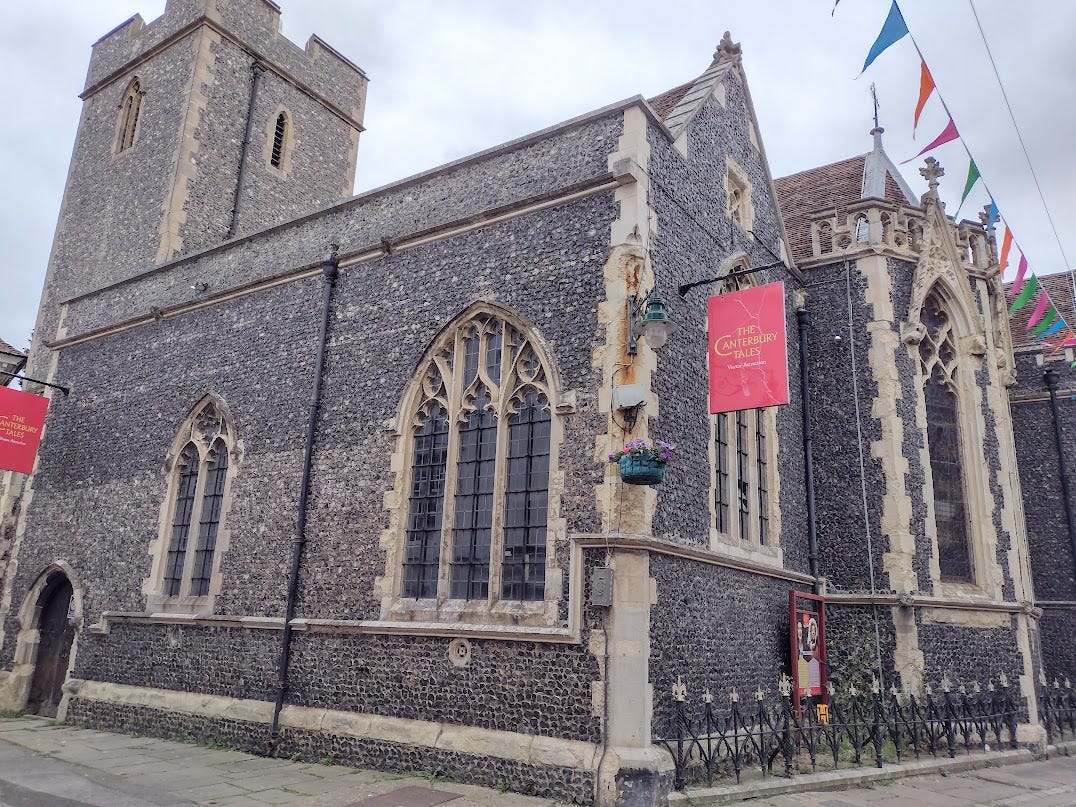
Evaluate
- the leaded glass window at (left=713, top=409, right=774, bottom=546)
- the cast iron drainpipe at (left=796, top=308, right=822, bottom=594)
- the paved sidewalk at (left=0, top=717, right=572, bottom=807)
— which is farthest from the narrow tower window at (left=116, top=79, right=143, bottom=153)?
the leaded glass window at (left=713, top=409, right=774, bottom=546)

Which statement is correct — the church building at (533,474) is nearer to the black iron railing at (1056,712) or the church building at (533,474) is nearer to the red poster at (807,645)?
the red poster at (807,645)

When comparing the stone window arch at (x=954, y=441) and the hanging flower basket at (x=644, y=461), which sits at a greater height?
the stone window arch at (x=954, y=441)

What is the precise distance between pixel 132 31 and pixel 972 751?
86.8ft

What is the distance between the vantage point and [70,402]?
17.7 metres

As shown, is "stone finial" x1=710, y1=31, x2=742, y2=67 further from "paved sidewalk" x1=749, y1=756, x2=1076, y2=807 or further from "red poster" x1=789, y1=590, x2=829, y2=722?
"paved sidewalk" x1=749, y1=756, x2=1076, y2=807

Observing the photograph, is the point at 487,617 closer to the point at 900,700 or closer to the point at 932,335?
the point at 900,700

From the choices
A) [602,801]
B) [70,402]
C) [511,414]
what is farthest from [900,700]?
[70,402]

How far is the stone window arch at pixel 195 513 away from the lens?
13.9 metres

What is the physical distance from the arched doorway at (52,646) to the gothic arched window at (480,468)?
856 centimetres

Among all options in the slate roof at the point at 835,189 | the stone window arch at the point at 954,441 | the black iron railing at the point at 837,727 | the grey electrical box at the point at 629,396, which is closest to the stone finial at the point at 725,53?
the slate roof at the point at 835,189

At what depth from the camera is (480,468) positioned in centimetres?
1127

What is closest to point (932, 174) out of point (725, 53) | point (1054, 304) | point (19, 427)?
point (725, 53)

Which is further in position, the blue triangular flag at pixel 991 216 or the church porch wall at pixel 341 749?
the blue triangular flag at pixel 991 216

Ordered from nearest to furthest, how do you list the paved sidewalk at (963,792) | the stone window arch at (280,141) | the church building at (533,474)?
the paved sidewalk at (963,792)
the church building at (533,474)
the stone window arch at (280,141)
